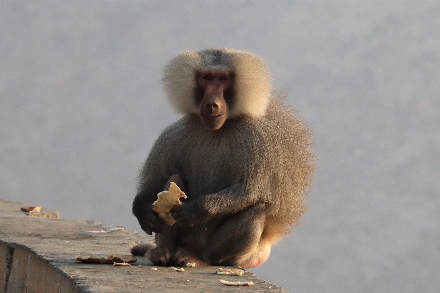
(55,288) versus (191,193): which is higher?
A: (191,193)

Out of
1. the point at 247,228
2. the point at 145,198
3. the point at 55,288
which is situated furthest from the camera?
the point at 145,198

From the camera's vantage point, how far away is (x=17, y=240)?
20.2 feet

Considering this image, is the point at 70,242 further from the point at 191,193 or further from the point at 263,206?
the point at 263,206

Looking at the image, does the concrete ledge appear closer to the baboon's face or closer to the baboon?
the baboon

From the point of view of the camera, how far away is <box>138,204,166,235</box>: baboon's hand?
5500 mm

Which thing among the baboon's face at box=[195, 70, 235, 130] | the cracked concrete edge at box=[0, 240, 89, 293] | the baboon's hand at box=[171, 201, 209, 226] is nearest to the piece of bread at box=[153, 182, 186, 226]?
the baboon's hand at box=[171, 201, 209, 226]

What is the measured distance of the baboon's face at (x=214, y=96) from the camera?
214 inches

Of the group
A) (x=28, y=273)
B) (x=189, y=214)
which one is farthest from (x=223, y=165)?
(x=28, y=273)

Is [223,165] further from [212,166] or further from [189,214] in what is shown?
[189,214]

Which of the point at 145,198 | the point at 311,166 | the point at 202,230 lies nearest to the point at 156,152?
the point at 145,198

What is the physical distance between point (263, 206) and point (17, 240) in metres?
1.94

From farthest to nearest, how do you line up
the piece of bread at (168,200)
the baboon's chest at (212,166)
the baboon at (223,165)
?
the baboon's chest at (212,166) < the baboon at (223,165) < the piece of bread at (168,200)

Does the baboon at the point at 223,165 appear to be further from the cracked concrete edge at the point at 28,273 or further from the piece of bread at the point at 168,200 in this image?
the cracked concrete edge at the point at 28,273

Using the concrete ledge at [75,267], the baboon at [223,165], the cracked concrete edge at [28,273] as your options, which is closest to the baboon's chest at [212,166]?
the baboon at [223,165]
